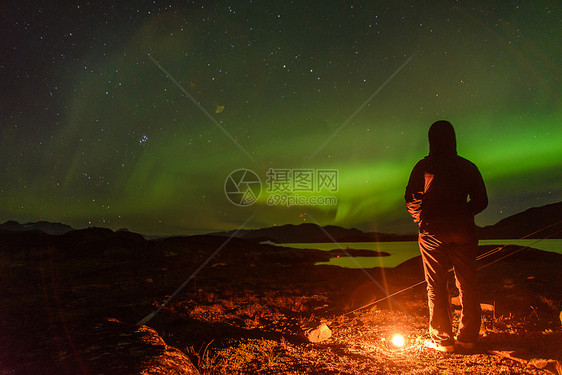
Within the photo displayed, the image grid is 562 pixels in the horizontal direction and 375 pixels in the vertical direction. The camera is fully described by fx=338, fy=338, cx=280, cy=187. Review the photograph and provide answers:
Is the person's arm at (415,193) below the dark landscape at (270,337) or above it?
above

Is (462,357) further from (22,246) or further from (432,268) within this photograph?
(22,246)

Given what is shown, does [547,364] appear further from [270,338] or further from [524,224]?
[524,224]

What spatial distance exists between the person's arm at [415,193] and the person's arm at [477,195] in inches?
22.3

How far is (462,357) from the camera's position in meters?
3.72

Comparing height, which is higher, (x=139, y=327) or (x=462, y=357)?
(x=139, y=327)

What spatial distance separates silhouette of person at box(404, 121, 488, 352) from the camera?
393cm

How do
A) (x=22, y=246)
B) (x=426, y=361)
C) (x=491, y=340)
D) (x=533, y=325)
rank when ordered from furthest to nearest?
(x=22, y=246), (x=533, y=325), (x=491, y=340), (x=426, y=361)

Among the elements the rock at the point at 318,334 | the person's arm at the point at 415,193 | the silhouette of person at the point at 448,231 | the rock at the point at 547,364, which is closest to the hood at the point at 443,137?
the silhouette of person at the point at 448,231

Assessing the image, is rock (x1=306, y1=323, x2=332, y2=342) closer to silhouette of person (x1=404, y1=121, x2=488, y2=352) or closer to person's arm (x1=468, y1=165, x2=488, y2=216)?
silhouette of person (x1=404, y1=121, x2=488, y2=352)

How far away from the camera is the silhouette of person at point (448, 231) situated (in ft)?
12.9

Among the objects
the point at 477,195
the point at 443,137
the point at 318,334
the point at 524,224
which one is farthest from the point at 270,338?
the point at 524,224

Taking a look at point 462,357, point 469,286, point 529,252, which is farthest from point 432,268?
point 529,252

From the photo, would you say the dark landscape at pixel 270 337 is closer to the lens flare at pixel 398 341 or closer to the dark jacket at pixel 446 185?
the lens flare at pixel 398 341

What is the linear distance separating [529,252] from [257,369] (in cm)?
2629
